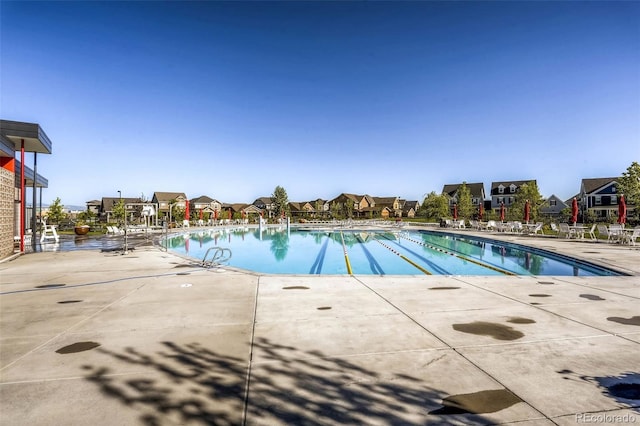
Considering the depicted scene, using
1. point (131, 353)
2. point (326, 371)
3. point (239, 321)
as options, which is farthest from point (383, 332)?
point (131, 353)

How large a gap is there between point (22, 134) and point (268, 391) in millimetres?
19700

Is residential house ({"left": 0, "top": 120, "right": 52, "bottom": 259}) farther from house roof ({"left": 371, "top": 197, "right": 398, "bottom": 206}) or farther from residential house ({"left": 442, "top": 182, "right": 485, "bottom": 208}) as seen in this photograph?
house roof ({"left": 371, "top": 197, "right": 398, "bottom": 206})

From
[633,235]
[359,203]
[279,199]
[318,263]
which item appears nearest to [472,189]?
[359,203]

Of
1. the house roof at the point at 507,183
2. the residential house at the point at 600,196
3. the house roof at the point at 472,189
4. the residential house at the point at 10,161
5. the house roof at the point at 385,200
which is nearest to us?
the residential house at the point at 10,161

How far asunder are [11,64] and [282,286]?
2031cm

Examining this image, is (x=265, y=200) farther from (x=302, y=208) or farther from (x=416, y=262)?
(x=416, y=262)

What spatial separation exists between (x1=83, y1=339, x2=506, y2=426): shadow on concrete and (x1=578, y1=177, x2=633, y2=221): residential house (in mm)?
69580

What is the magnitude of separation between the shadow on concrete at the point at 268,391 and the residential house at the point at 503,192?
8122 cm

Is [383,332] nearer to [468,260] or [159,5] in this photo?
[468,260]

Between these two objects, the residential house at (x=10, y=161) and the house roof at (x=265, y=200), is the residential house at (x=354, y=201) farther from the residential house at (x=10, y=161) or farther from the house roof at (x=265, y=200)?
the residential house at (x=10, y=161)

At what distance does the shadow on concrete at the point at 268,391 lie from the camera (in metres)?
2.70

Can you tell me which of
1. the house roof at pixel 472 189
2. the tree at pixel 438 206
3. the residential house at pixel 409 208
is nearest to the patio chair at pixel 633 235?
the tree at pixel 438 206

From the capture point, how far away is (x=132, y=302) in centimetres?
665

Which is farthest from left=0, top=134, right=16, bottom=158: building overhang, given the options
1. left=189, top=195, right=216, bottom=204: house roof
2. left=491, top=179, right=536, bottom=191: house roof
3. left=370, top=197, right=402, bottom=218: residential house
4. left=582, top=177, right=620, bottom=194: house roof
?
left=370, top=197, right=402, bottom=218: residential house
